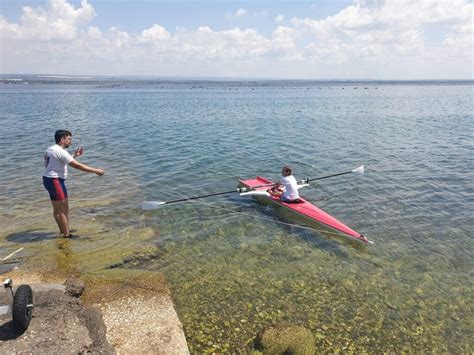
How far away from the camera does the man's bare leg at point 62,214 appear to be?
36.8 ft

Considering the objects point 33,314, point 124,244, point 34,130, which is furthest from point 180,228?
point 34,130

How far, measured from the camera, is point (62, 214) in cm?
1159

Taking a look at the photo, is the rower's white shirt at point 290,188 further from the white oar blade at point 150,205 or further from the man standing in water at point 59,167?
the man standing in water at point 59,167

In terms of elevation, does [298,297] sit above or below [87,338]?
below

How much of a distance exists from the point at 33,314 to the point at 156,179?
45.5 ft

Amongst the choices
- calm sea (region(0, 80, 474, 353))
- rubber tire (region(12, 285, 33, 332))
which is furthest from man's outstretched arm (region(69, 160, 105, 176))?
rubber tire (region(12, 285, 33, 332))

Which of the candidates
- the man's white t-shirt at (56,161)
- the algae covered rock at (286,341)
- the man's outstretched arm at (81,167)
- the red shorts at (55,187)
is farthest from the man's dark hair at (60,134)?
the algae covered rock at (286,341)

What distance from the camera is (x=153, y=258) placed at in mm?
11102

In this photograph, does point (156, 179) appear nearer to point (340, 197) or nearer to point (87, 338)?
point (340, 197)

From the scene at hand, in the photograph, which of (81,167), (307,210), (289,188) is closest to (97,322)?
(81,167)

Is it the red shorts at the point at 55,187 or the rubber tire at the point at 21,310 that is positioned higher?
the red shorts at the point at 55,187

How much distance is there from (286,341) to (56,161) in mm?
8017

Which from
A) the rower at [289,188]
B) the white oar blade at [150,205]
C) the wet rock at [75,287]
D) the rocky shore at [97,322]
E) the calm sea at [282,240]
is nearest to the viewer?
the rocky shore at [97,322]

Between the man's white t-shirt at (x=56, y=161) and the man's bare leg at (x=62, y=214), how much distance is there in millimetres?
991
